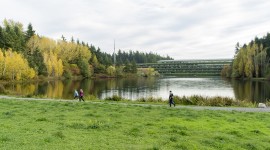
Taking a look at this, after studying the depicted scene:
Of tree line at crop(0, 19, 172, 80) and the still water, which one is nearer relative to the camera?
the still water

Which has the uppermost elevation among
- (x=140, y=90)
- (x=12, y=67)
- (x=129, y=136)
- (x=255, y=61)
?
(x=255, y=61)

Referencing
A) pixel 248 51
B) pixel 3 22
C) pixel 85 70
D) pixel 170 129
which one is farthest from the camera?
pixel 85 70

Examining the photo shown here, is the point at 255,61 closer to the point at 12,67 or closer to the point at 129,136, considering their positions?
the point at 12,67

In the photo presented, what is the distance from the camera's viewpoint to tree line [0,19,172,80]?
8977 centimetres

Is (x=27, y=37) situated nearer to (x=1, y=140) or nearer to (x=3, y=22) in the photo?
(x=3, y=22)

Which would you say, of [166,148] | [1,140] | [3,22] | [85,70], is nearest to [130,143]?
[166,148]

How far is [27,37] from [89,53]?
39.4 m

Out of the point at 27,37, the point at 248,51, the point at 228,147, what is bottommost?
the point at 228,147

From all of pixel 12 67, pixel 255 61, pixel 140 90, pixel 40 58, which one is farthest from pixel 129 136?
pixel 255 61

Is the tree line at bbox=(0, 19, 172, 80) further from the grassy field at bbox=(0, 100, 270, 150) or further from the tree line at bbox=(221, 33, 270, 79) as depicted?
the grassy field at bbox=(0, 100, 270, 150)

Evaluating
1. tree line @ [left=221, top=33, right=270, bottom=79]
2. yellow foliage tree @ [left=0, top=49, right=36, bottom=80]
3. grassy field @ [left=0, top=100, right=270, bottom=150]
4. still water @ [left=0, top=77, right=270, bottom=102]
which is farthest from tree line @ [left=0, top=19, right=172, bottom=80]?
grassy field @ [left=0, top=100, right=270, bottom=150]

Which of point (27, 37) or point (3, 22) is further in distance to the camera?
point (27, 37)

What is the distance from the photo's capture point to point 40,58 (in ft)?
366

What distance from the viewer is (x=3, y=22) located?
4545 inches
